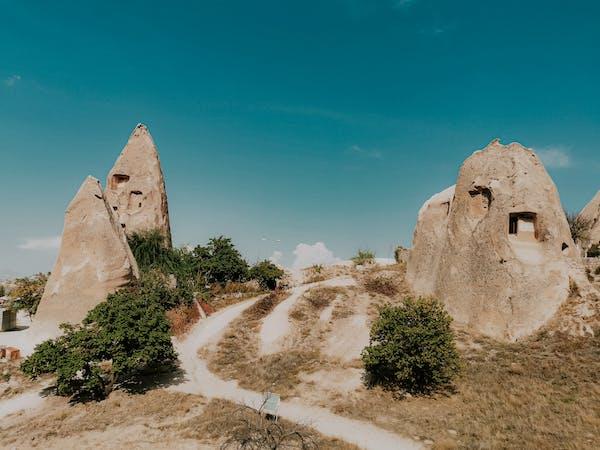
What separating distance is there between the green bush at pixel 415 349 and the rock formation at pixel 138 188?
24283mm

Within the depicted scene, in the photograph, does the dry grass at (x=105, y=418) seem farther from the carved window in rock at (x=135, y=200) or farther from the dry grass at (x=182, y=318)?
the carved window in rock at (x=135, y=200)

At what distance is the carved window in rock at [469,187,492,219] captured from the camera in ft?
74.2

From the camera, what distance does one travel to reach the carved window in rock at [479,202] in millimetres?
22606

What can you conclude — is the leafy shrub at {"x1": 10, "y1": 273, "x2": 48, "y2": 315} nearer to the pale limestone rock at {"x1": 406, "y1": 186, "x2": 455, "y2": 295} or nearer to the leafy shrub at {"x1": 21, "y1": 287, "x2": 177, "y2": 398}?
the leafy shrub at {"x1": 21, "y1": 287, "x2": 177, "y2": 398}

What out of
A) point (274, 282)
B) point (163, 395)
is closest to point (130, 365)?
point (163, 395)

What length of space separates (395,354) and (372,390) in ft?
6.22

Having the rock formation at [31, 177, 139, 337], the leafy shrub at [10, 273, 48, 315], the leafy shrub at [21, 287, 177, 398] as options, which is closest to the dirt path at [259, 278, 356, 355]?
the leafy shrub at [21, 287, 177, 398]

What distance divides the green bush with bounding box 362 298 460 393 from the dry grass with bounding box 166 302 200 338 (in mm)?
13661

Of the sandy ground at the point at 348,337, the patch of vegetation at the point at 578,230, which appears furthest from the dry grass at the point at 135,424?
the patch of vegetation at the point at 578,230

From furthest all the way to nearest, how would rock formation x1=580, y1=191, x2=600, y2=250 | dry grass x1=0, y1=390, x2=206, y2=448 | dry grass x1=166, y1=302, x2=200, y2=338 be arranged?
rock formation x1=580, y1=191, x2=600, y2=250 < dry grass x1=166, y1=302, x2=200, y2=338 < dry grass x1=0, y1=390, x2=206, y2=448

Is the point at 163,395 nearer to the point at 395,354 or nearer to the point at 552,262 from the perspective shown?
the point at 395,354

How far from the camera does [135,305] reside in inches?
690

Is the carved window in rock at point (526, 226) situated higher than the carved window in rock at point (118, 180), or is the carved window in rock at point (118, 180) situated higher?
the carved window in rock at point (118, 180)

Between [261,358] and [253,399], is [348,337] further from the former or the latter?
[253,399]
